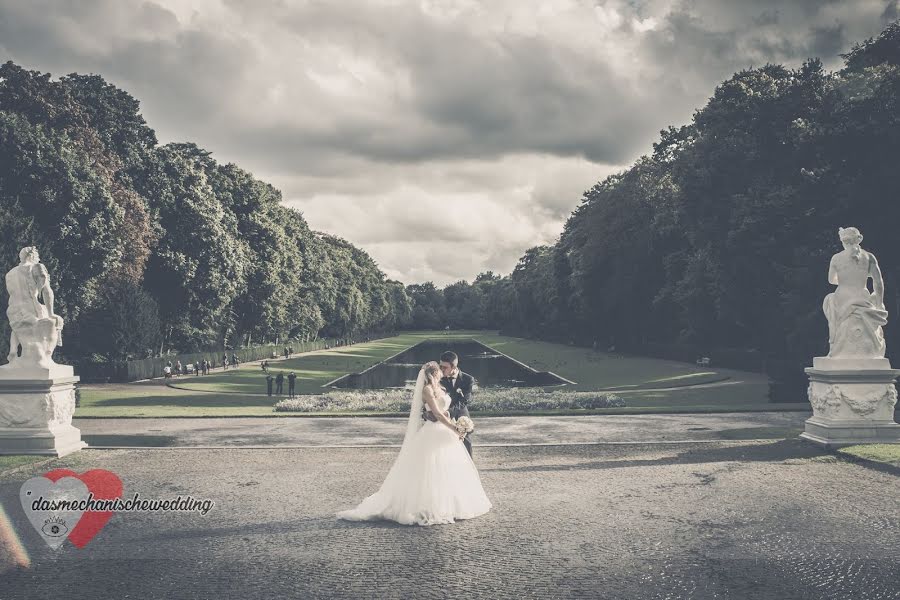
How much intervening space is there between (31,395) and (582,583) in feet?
43.4

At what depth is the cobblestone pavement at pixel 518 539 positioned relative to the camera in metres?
7.51

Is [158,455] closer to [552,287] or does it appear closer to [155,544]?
[155,544]

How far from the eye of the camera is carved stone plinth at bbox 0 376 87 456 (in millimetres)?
15289

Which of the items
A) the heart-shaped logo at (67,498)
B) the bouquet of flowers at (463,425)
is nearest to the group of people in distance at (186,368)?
the heart-shaped logo at (67,498)

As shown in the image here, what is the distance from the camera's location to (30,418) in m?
15.5

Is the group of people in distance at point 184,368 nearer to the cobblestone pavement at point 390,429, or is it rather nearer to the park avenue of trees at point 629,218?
the park avenue of trees at point 629,218

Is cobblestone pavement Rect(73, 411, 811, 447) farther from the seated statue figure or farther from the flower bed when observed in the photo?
the flower bed

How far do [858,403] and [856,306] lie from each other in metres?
2.13

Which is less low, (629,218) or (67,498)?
(629,218)

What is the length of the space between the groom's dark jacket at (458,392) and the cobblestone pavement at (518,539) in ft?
5.02

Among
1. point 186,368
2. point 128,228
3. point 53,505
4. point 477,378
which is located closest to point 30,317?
point 53,505

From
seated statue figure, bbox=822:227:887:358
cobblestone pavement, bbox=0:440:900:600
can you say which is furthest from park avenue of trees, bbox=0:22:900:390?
cobblestone pavement, bbox=0:440:900:600

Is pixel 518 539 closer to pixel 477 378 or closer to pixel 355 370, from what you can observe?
pixel 477 378

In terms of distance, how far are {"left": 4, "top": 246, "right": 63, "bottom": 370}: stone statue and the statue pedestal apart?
17210 millimetres
